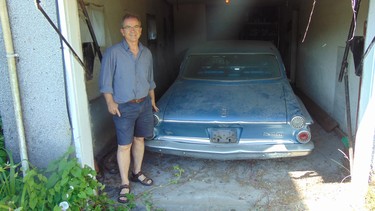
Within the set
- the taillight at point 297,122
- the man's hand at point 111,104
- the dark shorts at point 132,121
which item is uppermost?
the man's hand at point 111,104

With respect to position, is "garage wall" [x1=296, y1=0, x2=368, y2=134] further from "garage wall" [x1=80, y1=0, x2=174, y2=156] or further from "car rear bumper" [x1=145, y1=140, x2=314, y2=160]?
"garage wall" [x1=80, y1=0, x2=174, y2=156]

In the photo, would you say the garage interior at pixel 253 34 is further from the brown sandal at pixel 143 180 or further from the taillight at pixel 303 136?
the taillight at pixel 303 136

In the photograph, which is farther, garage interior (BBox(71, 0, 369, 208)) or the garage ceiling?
the garage ceiling

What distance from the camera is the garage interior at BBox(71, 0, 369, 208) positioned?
4.53 m

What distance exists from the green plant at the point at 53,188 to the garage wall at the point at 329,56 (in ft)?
12.1

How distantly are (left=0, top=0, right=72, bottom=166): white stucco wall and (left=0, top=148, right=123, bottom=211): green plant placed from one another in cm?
21

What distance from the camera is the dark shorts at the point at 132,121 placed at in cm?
334

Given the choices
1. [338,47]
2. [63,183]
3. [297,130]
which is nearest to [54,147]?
[63,183]

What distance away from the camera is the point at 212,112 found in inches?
156

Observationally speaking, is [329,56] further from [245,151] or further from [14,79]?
[14,79]

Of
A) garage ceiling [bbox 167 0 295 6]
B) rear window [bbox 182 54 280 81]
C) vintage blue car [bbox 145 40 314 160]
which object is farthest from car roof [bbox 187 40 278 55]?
garage ceiling [bbox 167 0 295 6]

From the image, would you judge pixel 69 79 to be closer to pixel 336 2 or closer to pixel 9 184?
pixel 9 184

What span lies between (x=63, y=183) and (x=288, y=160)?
2872mm

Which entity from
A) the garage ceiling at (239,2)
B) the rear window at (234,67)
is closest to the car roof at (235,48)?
the rear window at (234,67)
